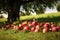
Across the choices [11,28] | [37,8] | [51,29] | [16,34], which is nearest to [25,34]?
[16,34]

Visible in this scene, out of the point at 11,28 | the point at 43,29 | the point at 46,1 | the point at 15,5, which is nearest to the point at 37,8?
the point at 46,1

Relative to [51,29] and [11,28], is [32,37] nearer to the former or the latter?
[51,29]

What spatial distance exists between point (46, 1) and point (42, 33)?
13.6 m

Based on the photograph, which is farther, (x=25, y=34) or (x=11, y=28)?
(x=11, y=28)

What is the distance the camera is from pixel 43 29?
34.0 ft

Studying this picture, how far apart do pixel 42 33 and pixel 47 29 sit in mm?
325

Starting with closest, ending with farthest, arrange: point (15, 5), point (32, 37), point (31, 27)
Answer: point (32, 37) < point (31, 27) < point (15, 5)

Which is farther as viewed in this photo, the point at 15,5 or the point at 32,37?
the point at 15,5

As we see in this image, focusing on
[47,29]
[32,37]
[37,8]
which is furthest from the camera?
[37,8]

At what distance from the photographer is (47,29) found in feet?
33.2

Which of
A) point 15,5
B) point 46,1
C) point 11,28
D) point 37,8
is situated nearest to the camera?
point 11,28

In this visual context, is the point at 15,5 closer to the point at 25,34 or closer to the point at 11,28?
the point at 11,28

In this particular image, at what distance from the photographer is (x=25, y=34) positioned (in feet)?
33.9

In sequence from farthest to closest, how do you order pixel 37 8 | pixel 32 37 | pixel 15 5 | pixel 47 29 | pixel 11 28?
pixel 37 8 → pixel 15 5 → pixel 11 28 → pixel 47 29 → pixel 32 37
